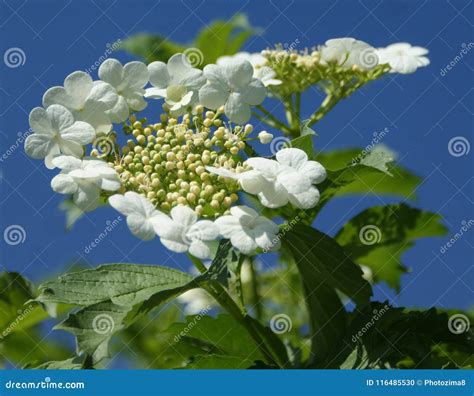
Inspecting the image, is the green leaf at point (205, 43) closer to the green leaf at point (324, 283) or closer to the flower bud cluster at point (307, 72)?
the flower bud cluster at point (307, 72)

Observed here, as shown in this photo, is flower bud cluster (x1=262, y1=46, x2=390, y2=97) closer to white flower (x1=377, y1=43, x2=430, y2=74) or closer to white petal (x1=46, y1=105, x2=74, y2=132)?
white flower (x1=377, y1=43, x2=430, y2=74)

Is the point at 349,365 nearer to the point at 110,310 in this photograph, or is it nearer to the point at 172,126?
the point at 110,310

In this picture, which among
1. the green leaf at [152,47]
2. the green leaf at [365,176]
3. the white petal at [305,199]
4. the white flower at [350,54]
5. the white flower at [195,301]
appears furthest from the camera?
the white flower at [195,301]

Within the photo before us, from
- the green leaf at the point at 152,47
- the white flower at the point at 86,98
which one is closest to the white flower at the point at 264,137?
the white flower at the point at 86,98

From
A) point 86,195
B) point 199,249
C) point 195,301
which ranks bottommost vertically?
point 195,301

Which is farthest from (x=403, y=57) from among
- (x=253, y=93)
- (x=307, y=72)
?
(x=253, y=93)

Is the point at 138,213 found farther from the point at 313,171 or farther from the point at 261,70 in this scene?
the point at 261,70

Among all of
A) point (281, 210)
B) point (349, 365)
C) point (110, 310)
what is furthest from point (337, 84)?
point (110, 310)
